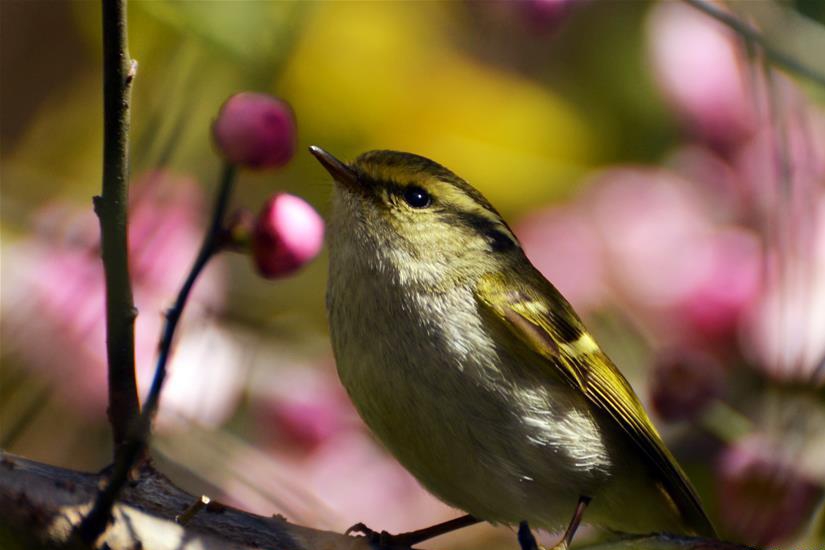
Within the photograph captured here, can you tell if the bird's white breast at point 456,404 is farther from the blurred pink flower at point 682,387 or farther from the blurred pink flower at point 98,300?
the blurred pink flower at point 98,300

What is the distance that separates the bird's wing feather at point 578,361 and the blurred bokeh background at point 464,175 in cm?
13

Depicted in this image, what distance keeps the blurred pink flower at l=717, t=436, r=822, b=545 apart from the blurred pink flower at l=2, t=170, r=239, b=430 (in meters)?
0.97

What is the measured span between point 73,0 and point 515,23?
117 cm

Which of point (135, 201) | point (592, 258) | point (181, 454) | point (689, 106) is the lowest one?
point (181, 454)

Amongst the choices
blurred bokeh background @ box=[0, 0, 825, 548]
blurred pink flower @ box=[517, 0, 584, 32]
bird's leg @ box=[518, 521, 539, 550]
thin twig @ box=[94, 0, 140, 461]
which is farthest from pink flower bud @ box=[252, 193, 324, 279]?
blurred pink flower @ box=[517, 0, 584, 32]

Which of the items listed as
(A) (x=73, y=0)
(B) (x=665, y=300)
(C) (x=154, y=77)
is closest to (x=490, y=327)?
(B) (x=665, y=300)

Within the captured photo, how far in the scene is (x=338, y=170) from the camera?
1.88 metres

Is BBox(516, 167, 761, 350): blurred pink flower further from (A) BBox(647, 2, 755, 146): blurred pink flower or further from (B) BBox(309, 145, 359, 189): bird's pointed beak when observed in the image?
(B) BBox(309, 145, 359, 189): bird's pointed beak

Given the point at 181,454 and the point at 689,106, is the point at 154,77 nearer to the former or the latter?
the point at 181,454

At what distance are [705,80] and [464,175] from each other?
1.93 ft

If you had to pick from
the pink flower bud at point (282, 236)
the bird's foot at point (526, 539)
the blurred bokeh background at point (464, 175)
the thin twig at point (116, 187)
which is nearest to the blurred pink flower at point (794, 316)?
the blurred bokeh background at point (464, 175)

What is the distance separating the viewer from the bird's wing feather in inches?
69.9

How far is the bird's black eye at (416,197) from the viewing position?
1.91 m

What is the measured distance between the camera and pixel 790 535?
6.37 feet
